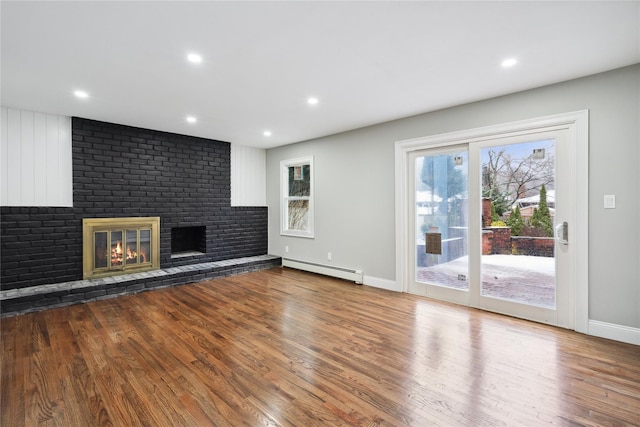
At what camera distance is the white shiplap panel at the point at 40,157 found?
396 cm

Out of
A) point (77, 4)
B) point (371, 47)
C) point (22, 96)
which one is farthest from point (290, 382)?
point (22, 96)

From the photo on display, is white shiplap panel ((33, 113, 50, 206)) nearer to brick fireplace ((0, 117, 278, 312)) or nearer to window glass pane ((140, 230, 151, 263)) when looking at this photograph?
brick fireplace ((0, 117, 278, 312))

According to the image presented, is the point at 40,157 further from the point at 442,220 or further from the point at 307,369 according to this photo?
the point at 442,220

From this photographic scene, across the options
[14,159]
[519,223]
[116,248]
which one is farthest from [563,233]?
[14,159]

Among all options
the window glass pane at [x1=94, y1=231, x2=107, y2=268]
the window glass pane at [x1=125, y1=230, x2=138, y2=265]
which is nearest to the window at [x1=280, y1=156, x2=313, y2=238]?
the window glass pane at [x1=125, y1=230, x2=138, y2=265]

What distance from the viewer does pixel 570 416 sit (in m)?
1.76

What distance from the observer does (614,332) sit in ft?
8.94

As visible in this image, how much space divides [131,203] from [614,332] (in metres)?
6.08

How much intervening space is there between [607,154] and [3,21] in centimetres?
485

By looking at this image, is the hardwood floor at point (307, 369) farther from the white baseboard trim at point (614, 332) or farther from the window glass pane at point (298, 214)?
the window glass pane at point (298, 214)

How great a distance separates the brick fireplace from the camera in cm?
390

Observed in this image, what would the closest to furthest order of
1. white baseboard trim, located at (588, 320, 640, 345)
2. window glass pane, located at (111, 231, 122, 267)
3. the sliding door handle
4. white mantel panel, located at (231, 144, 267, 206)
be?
white baseboard trim, located at (588, 320, 640, 345) → the sliding door handle → window glass pane, located at (111, 231, 122, 267) → white mantel panel, located at (231, 144, 267, 206)

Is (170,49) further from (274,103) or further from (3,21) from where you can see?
(274,103)

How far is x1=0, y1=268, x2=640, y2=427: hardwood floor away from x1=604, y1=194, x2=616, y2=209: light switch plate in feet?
3.98
